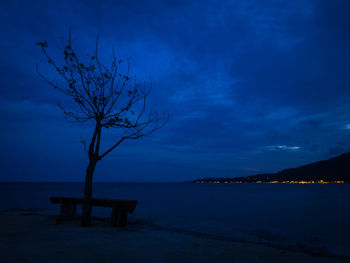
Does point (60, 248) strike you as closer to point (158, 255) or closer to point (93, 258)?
point (93, 258)

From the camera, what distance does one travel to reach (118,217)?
10000 millimetres

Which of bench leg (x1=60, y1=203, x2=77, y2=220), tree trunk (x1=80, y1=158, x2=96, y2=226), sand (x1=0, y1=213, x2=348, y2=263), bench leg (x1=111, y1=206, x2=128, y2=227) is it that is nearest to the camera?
sand (x1=0, y1=213, x2=348, y2=263)

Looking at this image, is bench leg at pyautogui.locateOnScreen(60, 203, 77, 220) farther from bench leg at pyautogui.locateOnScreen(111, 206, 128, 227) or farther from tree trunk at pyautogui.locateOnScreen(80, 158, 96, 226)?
bench leg at pyautogui.locateOnScreen(111, 206, 128, 227)

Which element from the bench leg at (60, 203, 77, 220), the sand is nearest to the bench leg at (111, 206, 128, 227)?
the sand

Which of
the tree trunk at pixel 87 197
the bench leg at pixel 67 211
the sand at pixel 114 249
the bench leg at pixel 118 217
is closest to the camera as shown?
the sand at pixel 114 249

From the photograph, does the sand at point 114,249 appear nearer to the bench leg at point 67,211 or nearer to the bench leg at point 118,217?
the bench leg at point 118,217

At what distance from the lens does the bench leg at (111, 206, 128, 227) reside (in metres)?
9.97

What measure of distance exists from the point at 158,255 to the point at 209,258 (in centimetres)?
139

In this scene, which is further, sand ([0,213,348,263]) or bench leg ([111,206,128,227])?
bench leg ([111,206,128,227])

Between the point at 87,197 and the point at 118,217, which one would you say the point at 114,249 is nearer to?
the point at 87,197

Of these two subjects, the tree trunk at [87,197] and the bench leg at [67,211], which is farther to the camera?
the bench leg at [67,211]

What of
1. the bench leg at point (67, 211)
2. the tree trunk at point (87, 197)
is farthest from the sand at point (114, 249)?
the bench leg at point (67, 211)

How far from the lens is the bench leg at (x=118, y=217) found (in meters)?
9.97

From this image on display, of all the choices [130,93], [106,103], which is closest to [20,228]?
[106,103]
